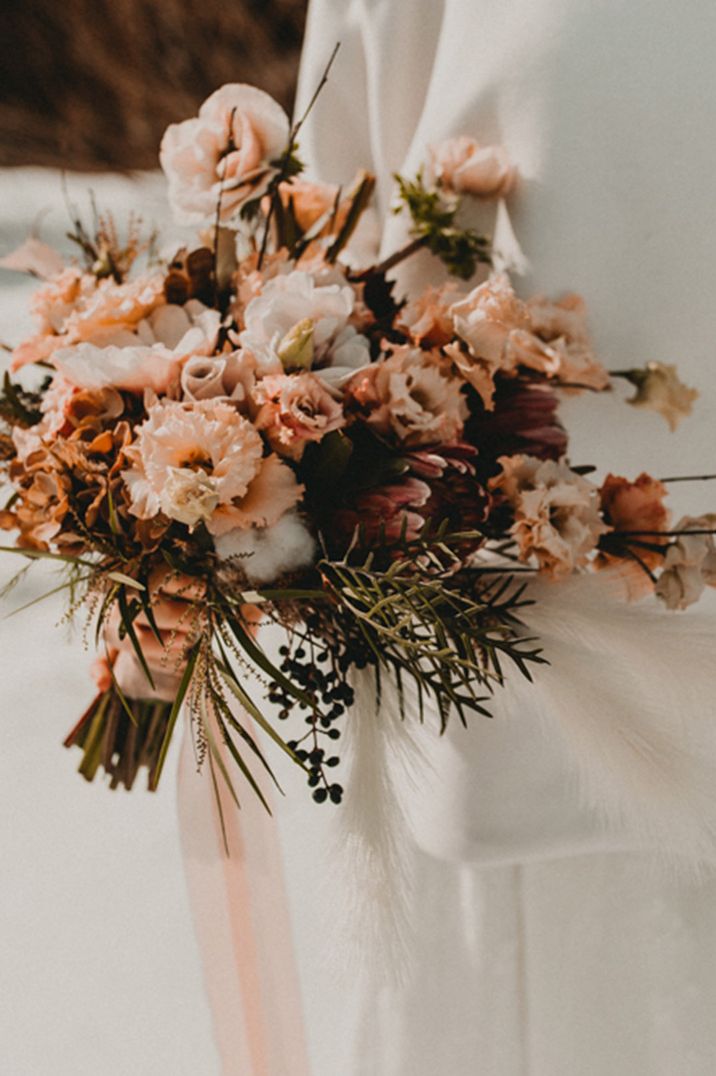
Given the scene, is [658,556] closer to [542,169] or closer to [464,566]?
[464,566]

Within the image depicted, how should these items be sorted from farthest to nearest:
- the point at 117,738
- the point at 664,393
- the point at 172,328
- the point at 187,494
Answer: the point at 117,738, the point at 664,393, the point at 172,328, the point at 187,494

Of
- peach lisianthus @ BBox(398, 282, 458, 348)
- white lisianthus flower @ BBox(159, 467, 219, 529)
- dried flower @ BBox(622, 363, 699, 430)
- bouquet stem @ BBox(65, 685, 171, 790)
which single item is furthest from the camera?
bouquet stem @ BBox(65, 685, 171, 790)

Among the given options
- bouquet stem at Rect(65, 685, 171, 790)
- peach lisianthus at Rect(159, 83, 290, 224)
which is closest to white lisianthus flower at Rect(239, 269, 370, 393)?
peach lisianthus at Rect(159, 83, 290, 224)

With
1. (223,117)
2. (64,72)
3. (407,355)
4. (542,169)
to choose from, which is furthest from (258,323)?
(64,72)

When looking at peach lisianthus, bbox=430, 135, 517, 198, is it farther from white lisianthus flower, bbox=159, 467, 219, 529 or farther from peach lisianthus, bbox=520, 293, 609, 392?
white lisianthus flower, bbox=159, 467, 219, 529

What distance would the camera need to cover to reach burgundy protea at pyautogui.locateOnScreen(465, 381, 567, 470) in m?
0.57

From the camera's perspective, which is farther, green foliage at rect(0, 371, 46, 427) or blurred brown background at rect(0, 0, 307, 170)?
blurred brown background at rect(0, 0, 307, 170)

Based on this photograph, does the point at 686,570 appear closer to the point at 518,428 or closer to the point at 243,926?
the point at 518,428

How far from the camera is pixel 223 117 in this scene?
0.61 meters

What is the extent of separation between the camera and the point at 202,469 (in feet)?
1.53

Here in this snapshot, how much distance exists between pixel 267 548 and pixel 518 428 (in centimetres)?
17

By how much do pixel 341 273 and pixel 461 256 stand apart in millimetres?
155

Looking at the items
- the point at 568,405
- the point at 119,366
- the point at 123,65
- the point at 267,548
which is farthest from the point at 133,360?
the point at 123,65

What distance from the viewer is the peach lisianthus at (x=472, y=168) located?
2.24 feet
